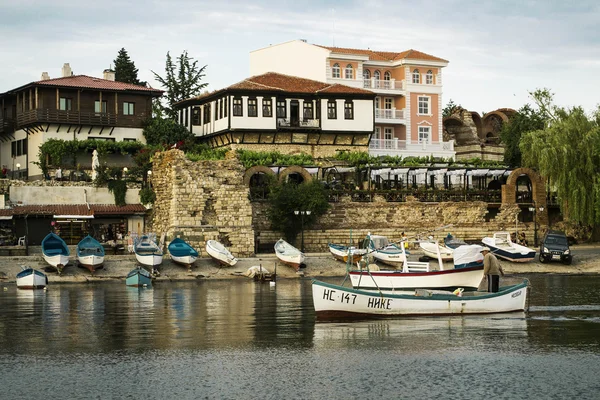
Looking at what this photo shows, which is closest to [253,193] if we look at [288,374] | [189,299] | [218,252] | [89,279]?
[218,252]

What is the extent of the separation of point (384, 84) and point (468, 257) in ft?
147

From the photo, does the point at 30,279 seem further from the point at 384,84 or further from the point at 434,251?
the point at 384,84

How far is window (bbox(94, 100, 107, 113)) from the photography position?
63.3m

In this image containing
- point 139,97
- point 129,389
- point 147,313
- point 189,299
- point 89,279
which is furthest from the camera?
point 139,97

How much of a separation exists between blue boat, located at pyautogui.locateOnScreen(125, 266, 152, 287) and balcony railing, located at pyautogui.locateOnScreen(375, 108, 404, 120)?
3498cm

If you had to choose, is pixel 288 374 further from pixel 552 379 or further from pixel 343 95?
pixel 343 95

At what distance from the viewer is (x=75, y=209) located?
54.2 meters

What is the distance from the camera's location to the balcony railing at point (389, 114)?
2916 inches

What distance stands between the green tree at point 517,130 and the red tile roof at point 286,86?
1324cm

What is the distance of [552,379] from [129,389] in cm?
835

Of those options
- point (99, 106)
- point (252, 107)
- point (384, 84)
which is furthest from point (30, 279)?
point (384, 84)

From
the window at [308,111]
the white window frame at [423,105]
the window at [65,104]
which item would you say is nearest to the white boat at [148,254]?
the window at [65,104]

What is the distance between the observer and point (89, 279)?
44.1 metres

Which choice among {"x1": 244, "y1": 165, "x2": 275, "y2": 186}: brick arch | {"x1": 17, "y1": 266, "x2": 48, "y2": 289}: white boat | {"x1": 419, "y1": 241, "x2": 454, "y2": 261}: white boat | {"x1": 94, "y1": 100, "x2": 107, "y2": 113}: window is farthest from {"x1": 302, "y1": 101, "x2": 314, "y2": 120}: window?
{"x1": 17, "y1": 266, "x2": 48, "y2": 289}: white boat
